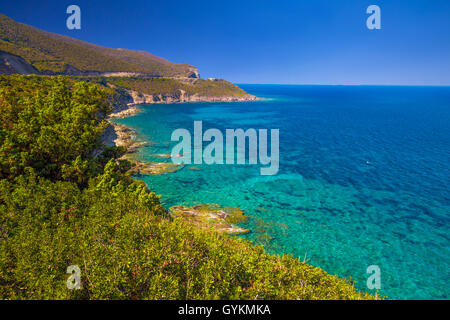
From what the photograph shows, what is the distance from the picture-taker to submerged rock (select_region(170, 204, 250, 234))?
33875 millimetres

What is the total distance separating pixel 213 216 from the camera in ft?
121

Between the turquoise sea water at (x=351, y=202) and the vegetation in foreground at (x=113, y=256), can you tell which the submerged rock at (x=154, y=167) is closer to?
the turquoise sea water at (x=351, y=202)

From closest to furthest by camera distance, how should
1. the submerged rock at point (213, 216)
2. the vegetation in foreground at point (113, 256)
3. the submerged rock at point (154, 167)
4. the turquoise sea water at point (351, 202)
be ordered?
the vegetation in foreground at point (113, 256), the turquoise sea water at point (351, 202), the submerged rock at point (213, 216), the submerged rock at point (154, 167)

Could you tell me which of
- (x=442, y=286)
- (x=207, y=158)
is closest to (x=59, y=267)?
(x=442, y=286)

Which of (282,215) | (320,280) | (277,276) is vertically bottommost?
(282,215)

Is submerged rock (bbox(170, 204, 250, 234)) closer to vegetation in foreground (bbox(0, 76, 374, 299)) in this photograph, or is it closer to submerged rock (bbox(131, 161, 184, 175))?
vegetation in foreground (bbox(0, 76, 374, 299))

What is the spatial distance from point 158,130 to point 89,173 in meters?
72.8

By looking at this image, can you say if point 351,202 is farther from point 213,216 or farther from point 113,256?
point 113,256

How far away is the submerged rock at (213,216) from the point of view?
33875 mm

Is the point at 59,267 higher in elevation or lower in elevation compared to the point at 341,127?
lower

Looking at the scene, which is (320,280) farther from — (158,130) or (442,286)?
(158,130)

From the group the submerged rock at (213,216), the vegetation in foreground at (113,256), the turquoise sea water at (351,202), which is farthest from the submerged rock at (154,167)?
the vegetation in foreground at (113,256)

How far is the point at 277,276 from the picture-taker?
1477 cm

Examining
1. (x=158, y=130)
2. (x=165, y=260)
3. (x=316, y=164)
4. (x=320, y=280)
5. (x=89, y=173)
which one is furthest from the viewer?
(x=158, y=130)
